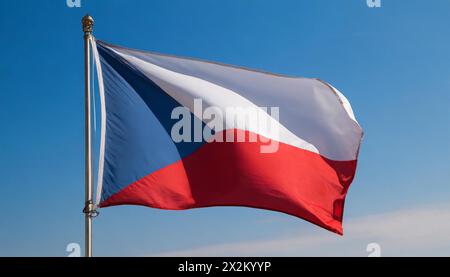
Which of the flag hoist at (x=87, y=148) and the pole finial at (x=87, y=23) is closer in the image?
the flag hoist at (x=87, y=148)

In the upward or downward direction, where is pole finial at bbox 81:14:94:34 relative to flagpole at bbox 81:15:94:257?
upward

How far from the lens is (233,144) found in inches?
601

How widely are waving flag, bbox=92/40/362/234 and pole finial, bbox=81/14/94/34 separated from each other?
1.38 ft

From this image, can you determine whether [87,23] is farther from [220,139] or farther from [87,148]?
[220,139]

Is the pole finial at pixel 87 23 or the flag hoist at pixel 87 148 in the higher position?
the pole finial at pixel 87 23

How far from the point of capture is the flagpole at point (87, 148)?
13136 millimetres

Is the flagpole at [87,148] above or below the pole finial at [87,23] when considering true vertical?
below

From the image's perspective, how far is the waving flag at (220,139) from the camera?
46.6 ft

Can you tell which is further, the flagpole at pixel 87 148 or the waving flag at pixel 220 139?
the waving flag at pixel 220 139

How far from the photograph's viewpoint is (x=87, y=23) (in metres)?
14.4

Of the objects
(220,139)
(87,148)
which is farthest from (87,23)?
(220,139)

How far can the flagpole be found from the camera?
1314 cm
